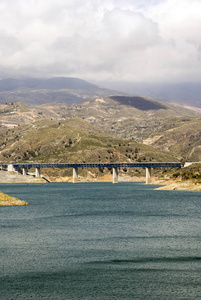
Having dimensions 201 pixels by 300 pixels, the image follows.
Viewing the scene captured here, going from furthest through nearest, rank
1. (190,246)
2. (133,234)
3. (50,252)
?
(133,234) → (190,246) → (50,252)

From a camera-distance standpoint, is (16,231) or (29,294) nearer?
(29,294)

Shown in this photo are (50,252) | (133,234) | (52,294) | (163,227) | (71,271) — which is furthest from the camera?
(163,227)

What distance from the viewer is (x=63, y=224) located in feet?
315

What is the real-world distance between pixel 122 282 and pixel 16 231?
128ft

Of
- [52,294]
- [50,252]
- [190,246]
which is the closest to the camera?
[52,294]

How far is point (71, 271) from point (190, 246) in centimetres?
2209

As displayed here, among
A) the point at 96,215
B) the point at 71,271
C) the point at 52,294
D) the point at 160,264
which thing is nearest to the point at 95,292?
the point at 52,294

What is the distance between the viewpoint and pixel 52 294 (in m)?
45.2

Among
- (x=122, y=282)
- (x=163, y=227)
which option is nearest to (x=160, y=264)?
(x=122, y=282)

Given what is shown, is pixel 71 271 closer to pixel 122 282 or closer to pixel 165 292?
pixel 122 282

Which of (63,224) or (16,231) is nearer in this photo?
(16,231)

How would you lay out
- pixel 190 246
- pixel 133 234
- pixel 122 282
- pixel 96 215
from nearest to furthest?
pixel 122 282 < pixel 190 246 < pixel 133 234 < pixel 96 215

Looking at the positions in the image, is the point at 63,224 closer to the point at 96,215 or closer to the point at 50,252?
the point at 96,215

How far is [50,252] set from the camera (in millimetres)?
64312
